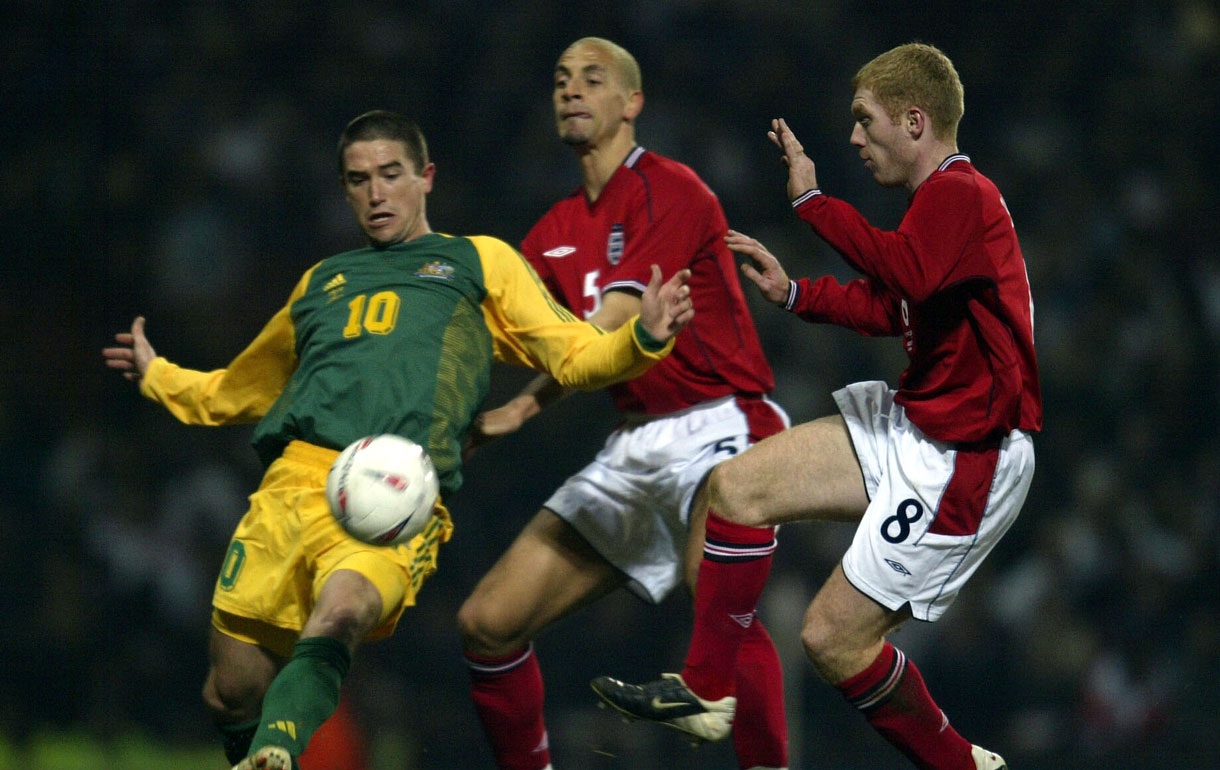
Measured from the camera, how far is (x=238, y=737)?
3.73m

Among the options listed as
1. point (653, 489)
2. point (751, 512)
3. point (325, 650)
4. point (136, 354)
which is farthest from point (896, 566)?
point (136, 354)

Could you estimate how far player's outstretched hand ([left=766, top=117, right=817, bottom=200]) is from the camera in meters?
3.38

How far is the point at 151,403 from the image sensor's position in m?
6.68

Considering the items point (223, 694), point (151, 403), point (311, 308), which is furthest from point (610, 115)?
point (151, 403)

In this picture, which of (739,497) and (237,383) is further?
(237,383)

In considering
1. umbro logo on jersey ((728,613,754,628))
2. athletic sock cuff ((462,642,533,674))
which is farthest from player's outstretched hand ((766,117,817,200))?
athletic sock cuff ((462,642,533,674))

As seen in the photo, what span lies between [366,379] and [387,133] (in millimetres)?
727

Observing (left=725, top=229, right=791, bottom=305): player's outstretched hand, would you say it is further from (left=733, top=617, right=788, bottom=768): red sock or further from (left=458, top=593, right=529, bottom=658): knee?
(left=458, top=593, right=529, bottom=658): knee

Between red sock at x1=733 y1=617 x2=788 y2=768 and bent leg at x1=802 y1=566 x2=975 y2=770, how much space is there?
471 millimetres

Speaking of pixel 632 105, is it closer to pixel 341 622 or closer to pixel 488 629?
pixel 488 629

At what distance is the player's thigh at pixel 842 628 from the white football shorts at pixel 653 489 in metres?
0.76

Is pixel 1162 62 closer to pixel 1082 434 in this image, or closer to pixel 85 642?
pixel 1082 434

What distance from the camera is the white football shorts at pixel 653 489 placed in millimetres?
4074

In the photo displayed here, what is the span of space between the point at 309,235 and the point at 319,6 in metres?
1.41
